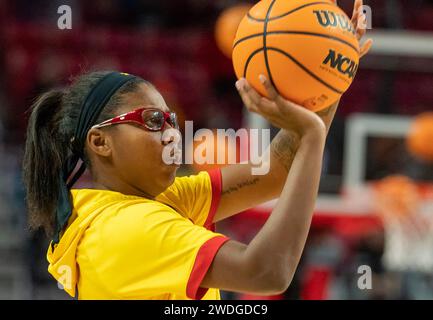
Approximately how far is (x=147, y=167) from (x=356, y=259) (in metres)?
5.94

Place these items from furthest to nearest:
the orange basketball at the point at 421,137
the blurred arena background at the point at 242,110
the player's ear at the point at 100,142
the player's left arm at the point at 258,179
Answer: the orange basketball at the point at 421,137, the blurred arena background at the point at 242,110, the player's left arm at the point at 258,179, the player's ear at the point at 100,142

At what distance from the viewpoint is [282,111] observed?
6.95 feet

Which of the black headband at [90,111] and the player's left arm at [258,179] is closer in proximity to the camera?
the black headband at [90,111]

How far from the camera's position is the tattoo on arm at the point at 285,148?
2.62 metres

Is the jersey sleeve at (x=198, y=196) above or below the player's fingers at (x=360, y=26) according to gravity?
below

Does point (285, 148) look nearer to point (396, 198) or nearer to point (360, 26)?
point (360, 26)

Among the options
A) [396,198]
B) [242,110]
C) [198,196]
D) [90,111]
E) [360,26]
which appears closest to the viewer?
[90,111]

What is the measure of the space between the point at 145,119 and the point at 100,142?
5.9 inches

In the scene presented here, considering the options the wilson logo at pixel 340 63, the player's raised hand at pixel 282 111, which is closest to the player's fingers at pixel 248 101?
the player's raised hand at pixel 282 111

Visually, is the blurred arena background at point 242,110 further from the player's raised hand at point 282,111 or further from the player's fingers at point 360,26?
the player's raised hand at point 282,111

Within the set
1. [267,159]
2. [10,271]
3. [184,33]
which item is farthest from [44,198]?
[184,33]

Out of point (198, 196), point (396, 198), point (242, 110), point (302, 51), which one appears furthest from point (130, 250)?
point (242, 110)

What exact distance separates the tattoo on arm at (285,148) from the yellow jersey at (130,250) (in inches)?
20.5
